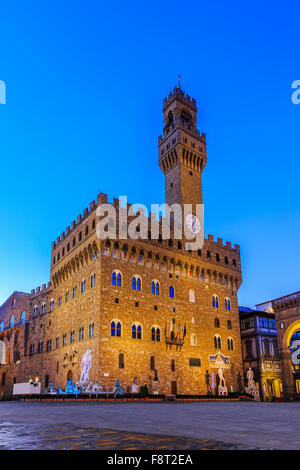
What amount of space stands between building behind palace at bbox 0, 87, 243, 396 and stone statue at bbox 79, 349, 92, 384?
691mm

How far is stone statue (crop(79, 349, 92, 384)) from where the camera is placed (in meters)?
34.6

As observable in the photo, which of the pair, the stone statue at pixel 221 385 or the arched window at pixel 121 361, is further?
the stone statue at pixel 221 385

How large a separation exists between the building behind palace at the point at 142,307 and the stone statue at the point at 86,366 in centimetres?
69

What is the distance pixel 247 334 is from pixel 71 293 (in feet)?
77.1

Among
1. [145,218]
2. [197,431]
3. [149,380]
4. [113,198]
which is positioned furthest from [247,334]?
[197,431]

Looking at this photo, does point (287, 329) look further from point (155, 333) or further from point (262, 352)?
point (155, 333)

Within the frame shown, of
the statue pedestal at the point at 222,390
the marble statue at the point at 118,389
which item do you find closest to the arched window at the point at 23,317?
the marble statue at the point at 118,389

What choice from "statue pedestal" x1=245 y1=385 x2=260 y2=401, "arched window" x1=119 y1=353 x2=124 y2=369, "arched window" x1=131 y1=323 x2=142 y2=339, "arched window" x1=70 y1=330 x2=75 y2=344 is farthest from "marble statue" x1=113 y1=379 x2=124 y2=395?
"statue pedestal" x1=245 y1=385 x2=260 y2=401

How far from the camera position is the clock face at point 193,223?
1838 inches

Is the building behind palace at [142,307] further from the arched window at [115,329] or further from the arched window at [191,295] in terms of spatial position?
the arched window at [191,295]

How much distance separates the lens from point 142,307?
128ft
